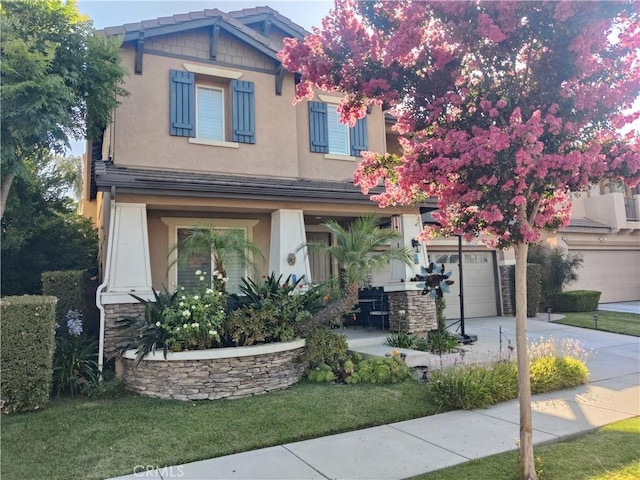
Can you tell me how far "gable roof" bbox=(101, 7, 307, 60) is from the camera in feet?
33.0

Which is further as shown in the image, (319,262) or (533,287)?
(533,287)

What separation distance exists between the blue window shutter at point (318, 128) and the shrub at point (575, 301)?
10.3m

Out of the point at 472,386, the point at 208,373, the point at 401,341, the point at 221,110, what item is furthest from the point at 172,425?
the point at 221,110

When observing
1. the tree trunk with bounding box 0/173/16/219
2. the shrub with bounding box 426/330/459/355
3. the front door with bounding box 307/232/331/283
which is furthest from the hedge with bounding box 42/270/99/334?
the shrub with bounding box 426/330/459/355

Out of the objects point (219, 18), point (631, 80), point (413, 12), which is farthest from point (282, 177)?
point (631, 80)

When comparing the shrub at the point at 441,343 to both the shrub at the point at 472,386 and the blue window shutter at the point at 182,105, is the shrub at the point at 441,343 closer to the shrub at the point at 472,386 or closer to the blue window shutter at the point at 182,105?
the shrub at the point at 472,386

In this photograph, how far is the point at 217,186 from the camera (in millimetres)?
8844

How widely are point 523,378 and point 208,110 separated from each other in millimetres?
9223

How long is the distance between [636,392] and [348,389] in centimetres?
470

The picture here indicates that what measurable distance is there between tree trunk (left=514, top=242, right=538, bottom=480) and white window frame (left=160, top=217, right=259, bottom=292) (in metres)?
6.21

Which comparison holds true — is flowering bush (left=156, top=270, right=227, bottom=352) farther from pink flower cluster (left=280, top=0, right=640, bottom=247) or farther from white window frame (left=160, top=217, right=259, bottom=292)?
pink flower cluster (left=280, top=0, right=640, bottom=247)

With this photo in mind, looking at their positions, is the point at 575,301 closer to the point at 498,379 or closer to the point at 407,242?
the point at 407,242

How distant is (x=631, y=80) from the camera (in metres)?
4.42

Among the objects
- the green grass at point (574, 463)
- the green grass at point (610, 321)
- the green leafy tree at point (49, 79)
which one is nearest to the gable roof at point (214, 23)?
the green leafy tree at point (49, 79)
